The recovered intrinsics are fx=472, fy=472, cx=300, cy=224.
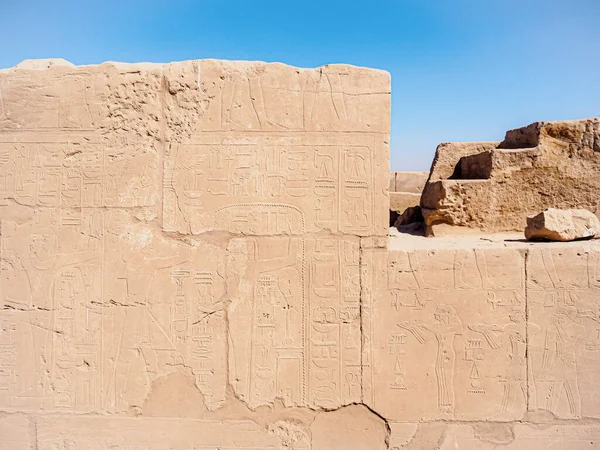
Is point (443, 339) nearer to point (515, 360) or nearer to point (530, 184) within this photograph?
point (515, 360)

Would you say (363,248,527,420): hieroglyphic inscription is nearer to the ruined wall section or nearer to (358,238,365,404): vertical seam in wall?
(358,238,365,404): vertical seam in wall

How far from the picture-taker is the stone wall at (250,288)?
2889mm

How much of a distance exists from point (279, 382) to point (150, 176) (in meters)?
1.51

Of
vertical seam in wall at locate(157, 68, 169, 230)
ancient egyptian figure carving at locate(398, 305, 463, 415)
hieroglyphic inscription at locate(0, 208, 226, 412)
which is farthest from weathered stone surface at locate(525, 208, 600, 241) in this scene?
vertical seam in wall at locate(157, 68, 169, 230)

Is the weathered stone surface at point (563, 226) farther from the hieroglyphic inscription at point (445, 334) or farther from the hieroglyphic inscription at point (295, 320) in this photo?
the hieroglyphic inscription at point (295, 320)

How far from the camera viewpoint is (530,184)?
194 inches

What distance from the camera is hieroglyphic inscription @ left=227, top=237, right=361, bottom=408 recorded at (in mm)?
2906

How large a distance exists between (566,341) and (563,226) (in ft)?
2.69

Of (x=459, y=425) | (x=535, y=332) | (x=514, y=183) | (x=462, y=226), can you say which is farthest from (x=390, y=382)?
(x=514, y=183)

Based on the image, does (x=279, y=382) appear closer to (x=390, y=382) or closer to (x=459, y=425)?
(x=390, y=382)

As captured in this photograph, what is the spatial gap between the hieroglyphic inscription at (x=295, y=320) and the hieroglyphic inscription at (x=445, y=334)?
12 cm

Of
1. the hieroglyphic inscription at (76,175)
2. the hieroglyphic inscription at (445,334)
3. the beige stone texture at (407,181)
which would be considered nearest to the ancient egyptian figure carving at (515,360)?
the hieroglyphic inscription at (445,334)

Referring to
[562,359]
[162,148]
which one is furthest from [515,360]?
[162,148]

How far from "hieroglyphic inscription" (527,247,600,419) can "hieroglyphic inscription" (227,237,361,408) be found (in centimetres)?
109
